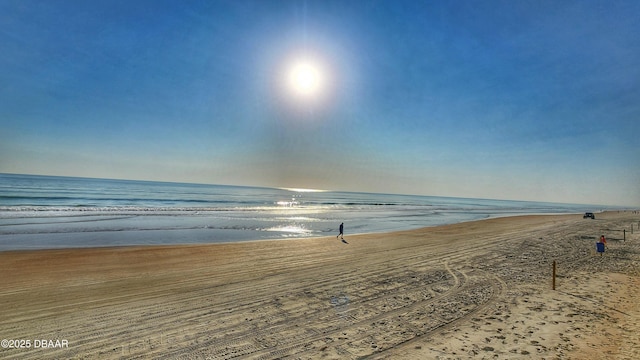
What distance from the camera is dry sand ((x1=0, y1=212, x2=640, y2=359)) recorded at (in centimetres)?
609

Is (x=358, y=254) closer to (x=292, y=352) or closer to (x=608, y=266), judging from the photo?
(x=292, y=352)

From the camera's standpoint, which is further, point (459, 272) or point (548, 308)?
point (459, 272)

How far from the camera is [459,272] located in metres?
12.2

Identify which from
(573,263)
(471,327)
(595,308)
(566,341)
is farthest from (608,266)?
(471,327)

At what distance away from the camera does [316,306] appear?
825cm

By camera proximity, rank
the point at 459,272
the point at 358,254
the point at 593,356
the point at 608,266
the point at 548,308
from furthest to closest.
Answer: the point at 358,254 → the point at 608,266 → the point at 459,272 → the point at 548,308 → the point at 593,356

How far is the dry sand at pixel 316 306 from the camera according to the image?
6.09 metres

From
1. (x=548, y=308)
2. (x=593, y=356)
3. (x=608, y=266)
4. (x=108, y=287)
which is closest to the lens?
(x=593, y=356)

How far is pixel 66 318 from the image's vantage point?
725 cm

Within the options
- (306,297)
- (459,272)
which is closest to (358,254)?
(459,272)

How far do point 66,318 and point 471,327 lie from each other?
10.4m

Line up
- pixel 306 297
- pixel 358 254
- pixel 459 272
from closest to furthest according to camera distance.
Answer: pixel 306 297
pixel 459 272
pixel 358 254

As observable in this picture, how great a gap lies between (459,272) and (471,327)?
548 cm

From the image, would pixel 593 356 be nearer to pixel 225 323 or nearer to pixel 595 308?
pixel 595 308
